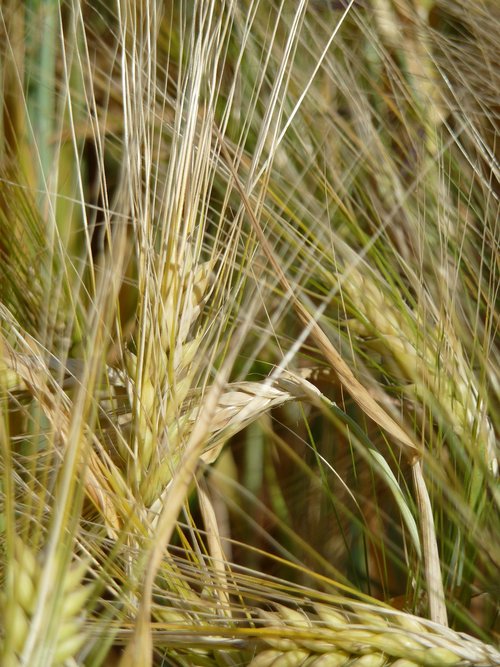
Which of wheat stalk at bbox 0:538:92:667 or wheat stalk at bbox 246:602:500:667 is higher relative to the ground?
wheat stalk at bbox 0:538:92:667

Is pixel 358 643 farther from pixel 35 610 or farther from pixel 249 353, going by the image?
pixel 249 353

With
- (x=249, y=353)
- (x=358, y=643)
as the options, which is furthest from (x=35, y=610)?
(x=249, y=353)

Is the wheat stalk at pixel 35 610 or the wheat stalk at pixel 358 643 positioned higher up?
the wheat stalk at pixel 35 610

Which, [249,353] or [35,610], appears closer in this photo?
[35,610]

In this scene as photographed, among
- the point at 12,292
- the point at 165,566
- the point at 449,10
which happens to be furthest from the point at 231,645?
the point at 449,10

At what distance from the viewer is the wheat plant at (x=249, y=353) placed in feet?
1.20

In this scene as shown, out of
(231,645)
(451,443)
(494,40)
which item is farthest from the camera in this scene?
(494,40)

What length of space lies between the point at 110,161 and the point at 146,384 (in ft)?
1.21

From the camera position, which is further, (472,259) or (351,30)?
(351,30)

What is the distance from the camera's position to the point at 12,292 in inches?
22.3

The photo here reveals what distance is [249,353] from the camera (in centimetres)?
63

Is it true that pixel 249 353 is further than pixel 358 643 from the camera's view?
Yes

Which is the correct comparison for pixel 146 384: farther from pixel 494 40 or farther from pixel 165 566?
pixel 494 40

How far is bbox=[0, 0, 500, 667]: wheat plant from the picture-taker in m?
0.37
